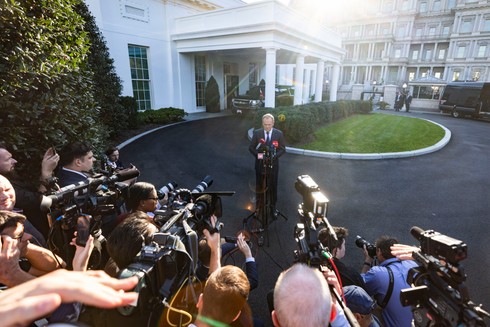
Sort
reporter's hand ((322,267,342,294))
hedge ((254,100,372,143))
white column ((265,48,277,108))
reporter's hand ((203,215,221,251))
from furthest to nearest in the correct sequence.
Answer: white column ((265,48,277,108)) → hedge ((254,100,372,143)) → reporter's hand ((203,215,221,251)) → reporter's hand ((322,267,342,294))

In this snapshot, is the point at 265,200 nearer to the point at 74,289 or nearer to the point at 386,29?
the point at 74,289

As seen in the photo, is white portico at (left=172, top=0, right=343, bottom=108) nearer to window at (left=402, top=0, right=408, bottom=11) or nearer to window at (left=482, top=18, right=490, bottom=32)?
window at (left=482, top=18, right=490, bottom=32)

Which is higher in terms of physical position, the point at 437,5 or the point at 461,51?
the point at 437,5

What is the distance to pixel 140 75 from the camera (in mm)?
16875

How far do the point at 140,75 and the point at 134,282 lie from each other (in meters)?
18.4

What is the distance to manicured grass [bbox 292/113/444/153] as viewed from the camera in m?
11.0

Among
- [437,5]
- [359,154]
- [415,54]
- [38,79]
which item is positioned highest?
[437,5]

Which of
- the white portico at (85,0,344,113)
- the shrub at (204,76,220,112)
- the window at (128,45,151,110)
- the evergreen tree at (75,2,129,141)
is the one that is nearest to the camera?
the evergreen tree at (75,2,129,141)

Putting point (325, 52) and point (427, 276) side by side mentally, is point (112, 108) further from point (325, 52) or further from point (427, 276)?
point (325, 52)

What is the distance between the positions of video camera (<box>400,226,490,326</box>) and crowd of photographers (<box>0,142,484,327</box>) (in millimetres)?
361

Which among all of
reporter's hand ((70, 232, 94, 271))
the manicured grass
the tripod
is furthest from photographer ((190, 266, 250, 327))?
the manicured grass

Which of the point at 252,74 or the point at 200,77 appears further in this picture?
the point at 252,74

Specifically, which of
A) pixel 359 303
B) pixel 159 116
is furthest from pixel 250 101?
pixel 359 303

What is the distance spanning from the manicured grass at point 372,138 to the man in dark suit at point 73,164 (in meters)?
9.02
